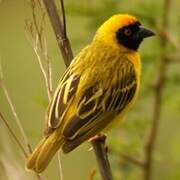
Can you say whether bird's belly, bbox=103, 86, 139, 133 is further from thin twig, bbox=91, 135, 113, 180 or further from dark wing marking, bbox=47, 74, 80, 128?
dark wing marking, bbox=47, 74, 80, 128

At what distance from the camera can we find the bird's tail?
4.95 metres

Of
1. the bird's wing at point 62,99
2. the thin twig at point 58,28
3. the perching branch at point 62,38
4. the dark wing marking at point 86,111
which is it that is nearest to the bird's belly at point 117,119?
the dark wing marking at point 86,111

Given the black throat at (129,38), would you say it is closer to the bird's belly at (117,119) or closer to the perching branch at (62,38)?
the bird's belly at (117,119)

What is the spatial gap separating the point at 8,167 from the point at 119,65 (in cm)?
131

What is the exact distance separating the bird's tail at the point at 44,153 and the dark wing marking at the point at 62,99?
0.30 ft

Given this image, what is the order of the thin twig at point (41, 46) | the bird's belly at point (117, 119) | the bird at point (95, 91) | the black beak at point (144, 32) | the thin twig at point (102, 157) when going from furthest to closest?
the black beak at point (144, 32) < the bird's belly at point (117, 119) < the bird at point (95, 91) < the thin twig at point (41, 46) < the thin twig at point (102, 157)

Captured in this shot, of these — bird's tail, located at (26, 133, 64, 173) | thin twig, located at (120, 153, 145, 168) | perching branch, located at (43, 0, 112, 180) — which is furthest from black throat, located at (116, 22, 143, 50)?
bird's tail, located at (26, 133, 64, 173)

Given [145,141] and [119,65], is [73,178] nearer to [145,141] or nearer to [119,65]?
[145,141]

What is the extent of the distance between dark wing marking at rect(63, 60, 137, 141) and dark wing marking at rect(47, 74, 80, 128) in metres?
0.07

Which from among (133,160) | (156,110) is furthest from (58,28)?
(133,160)

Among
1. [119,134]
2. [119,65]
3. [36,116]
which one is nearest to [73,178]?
[36,116]

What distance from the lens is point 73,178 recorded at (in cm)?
920

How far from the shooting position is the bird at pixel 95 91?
5199 millimetres

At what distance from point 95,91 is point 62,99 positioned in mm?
233
